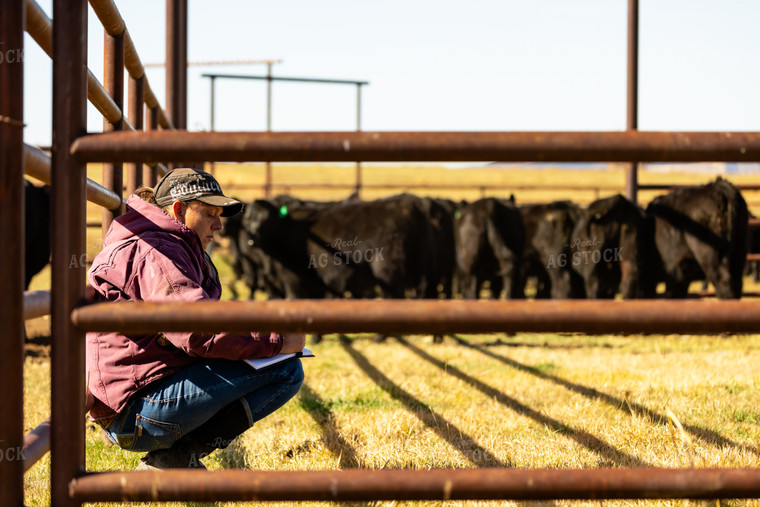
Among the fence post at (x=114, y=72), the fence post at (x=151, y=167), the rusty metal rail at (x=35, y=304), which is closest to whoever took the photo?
the rusty metal rail at (x=35, y=304)

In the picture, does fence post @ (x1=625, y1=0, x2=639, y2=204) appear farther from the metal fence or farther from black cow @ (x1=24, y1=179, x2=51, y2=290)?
the metal fence

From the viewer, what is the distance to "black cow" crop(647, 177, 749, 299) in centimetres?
861

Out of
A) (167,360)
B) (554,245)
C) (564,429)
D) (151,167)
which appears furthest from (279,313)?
(554,245)

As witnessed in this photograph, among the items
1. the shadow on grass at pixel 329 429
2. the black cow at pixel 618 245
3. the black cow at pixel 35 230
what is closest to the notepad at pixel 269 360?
the shadow on grass at pixel 329 429

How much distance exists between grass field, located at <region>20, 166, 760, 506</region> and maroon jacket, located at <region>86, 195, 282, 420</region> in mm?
566

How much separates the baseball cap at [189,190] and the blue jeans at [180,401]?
0.57m

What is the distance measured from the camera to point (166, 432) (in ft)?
8.09

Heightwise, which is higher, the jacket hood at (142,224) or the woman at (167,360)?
the jacket hood at (142,224)

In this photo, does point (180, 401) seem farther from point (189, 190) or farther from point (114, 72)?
point (114, 72)

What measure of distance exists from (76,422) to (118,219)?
108 centimetres

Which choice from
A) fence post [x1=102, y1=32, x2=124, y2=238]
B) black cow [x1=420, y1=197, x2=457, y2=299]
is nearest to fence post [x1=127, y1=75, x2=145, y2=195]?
fence post [x1=102, y1=32, x2=124, y2=238]

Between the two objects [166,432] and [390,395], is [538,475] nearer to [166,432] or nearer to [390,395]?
[166,432]

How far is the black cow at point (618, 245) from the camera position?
9.15 m

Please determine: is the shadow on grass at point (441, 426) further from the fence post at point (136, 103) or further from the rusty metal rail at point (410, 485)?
the fence post at point (136, 103)
